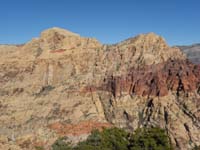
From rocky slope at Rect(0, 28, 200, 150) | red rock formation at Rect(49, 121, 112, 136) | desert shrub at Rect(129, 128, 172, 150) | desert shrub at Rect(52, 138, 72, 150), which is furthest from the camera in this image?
rocky slope at Rect(0, 28, 200, 150)

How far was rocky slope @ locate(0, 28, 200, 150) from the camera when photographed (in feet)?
160

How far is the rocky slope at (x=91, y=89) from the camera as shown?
48812mm

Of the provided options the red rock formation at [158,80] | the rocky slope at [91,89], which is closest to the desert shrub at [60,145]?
the rocky slope at [91,89]

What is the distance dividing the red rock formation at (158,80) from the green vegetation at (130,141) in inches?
599

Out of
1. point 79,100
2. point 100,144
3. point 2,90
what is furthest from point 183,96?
point 2,90

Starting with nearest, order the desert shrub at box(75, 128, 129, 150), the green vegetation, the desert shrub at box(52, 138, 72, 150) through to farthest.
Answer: the green vegetation → the desert shrub at box(75, 128, 129, 150) → the desert shrub at box(52, 138, 72, 150)

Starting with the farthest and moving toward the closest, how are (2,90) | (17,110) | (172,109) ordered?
(2,90), (17,110), (172,109)

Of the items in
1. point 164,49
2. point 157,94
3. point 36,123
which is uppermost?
point 164,49

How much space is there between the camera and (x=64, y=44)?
60.2m

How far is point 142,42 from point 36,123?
19211 mm

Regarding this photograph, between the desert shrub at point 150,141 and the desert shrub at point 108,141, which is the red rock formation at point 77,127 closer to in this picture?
the desert shrub at point 108,141

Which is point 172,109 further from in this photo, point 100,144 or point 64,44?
point 64,44

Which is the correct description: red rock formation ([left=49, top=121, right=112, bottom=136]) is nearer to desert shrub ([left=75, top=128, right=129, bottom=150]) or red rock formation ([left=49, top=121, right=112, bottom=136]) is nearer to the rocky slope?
the rocky slope

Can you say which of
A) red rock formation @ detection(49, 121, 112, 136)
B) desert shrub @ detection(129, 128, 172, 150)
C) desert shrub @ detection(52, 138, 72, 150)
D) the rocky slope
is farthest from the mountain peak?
desert shrub @ detection(129, 128, 172, 150)
